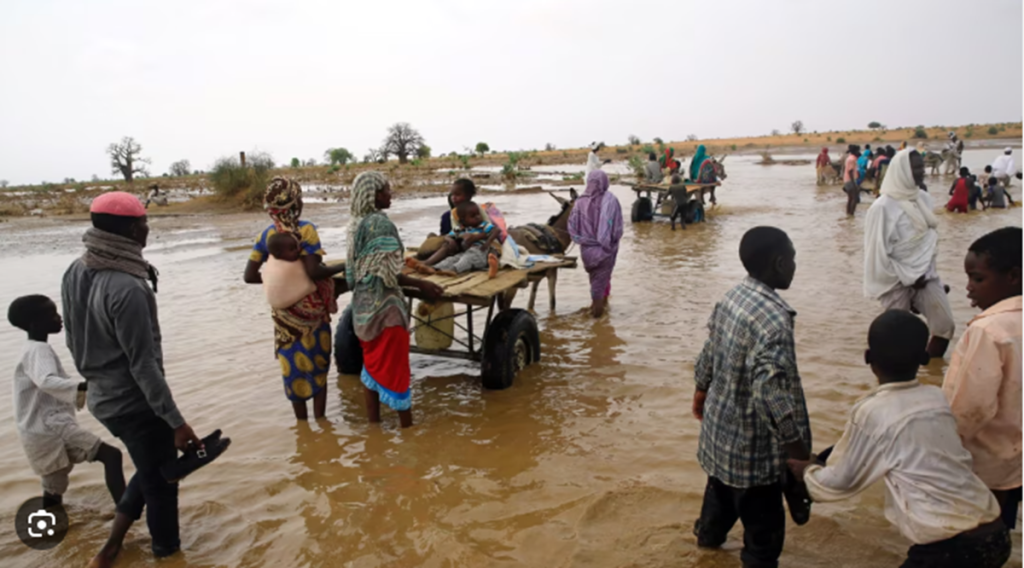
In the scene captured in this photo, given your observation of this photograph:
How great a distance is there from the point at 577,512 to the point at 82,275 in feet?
9.02

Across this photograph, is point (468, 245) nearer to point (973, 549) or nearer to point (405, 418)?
point (405, 418)

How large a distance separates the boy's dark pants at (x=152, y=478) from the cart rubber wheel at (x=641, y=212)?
49.9ft

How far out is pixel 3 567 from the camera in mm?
3527

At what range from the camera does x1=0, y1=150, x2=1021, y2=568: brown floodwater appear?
11.5 ft

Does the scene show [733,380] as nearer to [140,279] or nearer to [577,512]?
[577,512]

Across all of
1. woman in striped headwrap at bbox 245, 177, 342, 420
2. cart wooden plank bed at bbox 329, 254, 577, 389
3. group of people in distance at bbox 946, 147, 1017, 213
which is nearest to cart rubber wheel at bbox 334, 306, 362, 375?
cart wooden plank bed at bbox 329, 254, 577, 389

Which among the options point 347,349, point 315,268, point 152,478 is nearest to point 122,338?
point 152,478

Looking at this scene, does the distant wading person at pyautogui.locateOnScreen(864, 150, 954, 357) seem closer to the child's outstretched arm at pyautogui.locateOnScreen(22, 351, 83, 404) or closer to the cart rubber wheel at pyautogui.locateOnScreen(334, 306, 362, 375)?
the cart rubber wheel at pyautogui.locateOnScreen(334, 306, 362, 375)

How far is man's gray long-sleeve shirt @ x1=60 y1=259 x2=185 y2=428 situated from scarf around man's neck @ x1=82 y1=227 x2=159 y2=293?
0.12 ft

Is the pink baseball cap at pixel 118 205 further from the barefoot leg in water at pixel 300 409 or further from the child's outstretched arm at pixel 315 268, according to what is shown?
the barefoot leg in water at pixel 300 409

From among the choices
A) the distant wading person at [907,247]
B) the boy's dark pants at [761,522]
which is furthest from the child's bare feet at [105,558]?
the distant wading person at [907,247]

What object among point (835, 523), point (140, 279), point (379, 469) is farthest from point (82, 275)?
point (835, 523)

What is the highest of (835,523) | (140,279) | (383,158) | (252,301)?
(383,158)

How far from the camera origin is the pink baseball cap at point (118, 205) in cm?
302
